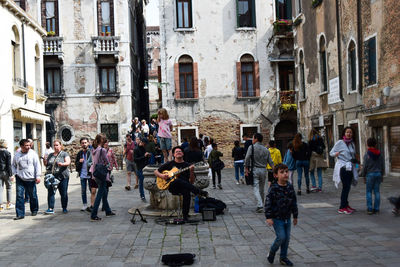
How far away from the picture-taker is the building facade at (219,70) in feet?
90.3

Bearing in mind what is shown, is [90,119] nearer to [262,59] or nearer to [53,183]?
[262,59]

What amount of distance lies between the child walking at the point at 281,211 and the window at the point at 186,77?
71.4 ft

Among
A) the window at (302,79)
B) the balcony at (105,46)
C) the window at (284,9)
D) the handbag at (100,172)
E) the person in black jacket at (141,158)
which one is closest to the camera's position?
the handbag at (100,172)

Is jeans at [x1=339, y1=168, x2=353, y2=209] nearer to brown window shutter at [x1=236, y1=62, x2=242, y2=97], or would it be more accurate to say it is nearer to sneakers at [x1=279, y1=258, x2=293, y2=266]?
sneakers at [x1=279, y1=258, x2=293, y2=266]

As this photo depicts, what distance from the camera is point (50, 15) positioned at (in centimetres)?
2936

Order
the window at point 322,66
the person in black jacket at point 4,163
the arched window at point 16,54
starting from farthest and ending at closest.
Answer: the arched window at point 16,54
the window at point 322,66
the person in black jacket at point 4,163

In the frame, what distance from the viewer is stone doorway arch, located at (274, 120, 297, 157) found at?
28.3m

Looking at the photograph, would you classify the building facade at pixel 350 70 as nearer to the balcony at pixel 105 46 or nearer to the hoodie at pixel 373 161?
the hoodie at pixel 373 161

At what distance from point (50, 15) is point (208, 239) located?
82.6ft

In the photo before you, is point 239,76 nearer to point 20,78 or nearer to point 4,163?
point 20,78

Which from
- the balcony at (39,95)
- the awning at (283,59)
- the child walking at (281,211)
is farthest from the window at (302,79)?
the child walking at (281,211)

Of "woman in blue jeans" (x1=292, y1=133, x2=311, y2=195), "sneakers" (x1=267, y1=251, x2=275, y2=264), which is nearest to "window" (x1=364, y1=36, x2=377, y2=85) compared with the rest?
"woman in blue jeans" (x1=292, y1=133, x2=311, y2=195)

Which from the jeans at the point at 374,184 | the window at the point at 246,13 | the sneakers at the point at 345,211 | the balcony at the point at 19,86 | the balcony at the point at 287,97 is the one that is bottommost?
the sneakers at the point at 345,211

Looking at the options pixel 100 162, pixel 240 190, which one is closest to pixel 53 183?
pixel 100 162
